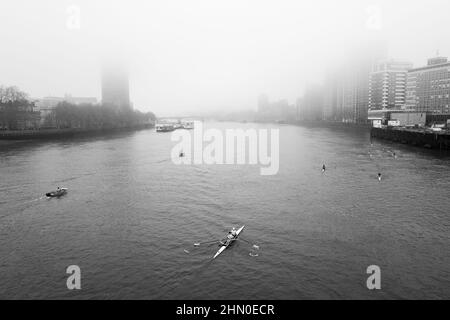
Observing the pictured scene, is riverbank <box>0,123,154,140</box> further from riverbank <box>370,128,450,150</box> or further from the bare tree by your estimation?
riverbank <box>370,128,450,150</box>

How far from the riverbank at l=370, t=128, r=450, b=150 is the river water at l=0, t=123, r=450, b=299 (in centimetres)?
4651

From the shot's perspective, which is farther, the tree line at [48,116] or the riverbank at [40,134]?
the tree line at [48,116]

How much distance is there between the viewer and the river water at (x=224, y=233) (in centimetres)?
2591

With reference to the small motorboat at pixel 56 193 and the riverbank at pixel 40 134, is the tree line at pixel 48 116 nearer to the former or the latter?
the riverbank at pixel 40 134

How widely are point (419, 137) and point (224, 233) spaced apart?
103257 mm

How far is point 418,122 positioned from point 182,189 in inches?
6154

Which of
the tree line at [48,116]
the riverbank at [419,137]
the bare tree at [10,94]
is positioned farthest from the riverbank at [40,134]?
the riverbank at [419,137]

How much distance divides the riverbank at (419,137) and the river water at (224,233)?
46.5 meters

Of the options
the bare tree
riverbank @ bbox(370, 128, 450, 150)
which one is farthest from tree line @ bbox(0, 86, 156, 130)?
riverbank @ bbox(370, 128, 450, 150)

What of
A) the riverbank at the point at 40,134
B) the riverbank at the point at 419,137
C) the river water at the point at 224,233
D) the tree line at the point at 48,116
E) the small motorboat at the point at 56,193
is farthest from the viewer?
the tree line at the point at 48,116

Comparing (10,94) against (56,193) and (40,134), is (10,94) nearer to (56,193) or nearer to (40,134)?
(40,134)

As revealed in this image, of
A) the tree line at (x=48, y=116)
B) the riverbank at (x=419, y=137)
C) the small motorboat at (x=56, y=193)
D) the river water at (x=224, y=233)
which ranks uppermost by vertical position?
the tree line at (x=48, y=116)
